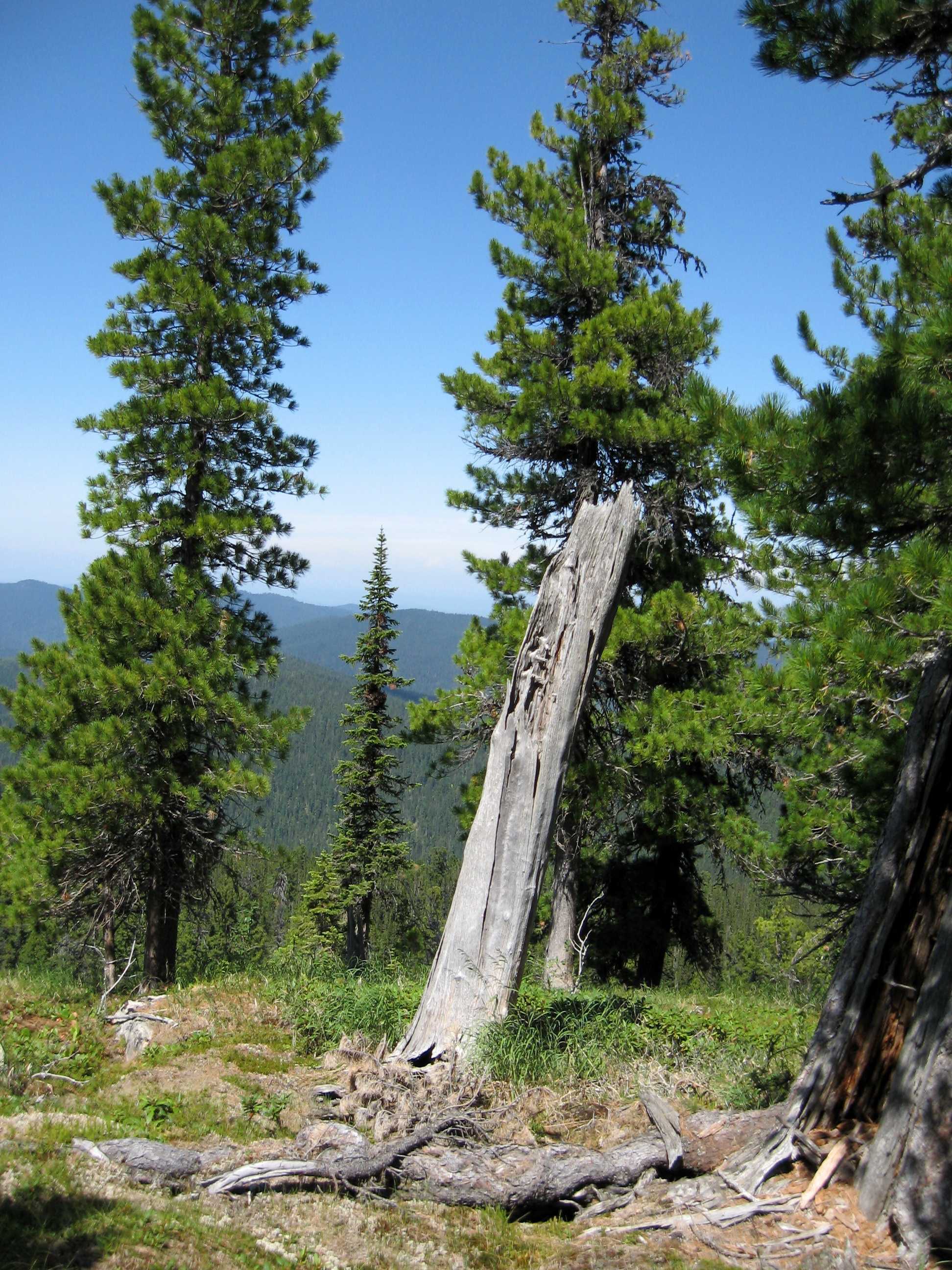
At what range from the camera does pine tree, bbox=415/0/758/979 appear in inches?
438

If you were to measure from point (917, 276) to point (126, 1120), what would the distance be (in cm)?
820

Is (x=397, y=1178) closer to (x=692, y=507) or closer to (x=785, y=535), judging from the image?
(x=785, y=535)

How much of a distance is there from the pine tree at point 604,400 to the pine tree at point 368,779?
10371 mm

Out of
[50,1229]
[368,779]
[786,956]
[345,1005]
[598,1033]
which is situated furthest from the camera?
[786,956]

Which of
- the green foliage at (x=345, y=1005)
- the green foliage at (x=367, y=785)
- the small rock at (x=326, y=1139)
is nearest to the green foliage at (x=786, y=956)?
the green foliage at (x=345, y=1005)

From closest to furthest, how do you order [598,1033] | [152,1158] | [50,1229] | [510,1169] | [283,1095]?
[50,1229]
[152,1158]
[510,1169]
[283,1095]
[598,1033]

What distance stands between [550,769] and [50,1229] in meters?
4.13

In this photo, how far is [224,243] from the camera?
10.6m

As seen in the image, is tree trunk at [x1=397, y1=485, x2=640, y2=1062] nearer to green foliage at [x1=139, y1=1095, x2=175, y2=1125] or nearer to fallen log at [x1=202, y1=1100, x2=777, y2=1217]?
fallen log at [x1=202, y1=1100, x2=777, y2=1217]

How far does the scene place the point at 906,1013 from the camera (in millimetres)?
3906

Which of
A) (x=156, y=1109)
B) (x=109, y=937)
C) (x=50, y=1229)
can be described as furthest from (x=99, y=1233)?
(x=109, y=937)

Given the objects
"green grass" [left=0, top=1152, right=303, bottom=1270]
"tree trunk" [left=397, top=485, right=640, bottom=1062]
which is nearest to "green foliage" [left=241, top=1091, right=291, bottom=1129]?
"tree trunk" [left=397, top=485, right=640, bottom=1062]

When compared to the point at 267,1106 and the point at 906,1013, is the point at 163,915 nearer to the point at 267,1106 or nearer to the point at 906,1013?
the point at 267,1106

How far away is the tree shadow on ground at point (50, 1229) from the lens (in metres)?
3.02
